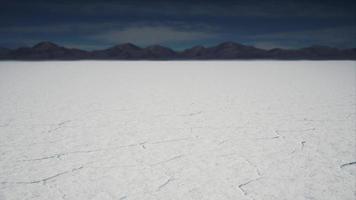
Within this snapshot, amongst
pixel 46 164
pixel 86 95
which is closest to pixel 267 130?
pixel 46 164

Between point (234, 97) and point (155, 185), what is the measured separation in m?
3.48

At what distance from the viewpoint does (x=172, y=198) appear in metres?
1.57

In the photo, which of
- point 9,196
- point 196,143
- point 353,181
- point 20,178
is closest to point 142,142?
point 196,143

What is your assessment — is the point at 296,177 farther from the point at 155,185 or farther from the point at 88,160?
the point at 88,160

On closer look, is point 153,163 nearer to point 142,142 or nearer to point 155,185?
point 155,185

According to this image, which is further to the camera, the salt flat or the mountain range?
the mountain range

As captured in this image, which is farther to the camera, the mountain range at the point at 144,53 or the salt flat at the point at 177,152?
the mountain range at the point at 144,53

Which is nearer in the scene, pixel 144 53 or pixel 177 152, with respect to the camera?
pixel 177 152

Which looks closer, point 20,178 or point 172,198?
point 172,198

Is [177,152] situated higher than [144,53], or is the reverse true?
[144,53]

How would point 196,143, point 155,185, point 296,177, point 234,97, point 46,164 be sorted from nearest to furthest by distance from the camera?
point 155,185 → point 296,177 → point 46,164 → point 196,143 → point 234,97

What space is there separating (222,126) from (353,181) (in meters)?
1.37

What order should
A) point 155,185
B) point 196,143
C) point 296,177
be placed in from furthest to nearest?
point 196,143 < point 296,177 < point 155,185

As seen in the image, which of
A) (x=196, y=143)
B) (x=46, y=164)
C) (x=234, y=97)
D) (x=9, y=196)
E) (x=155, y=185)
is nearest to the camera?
(x=9, y=196)
